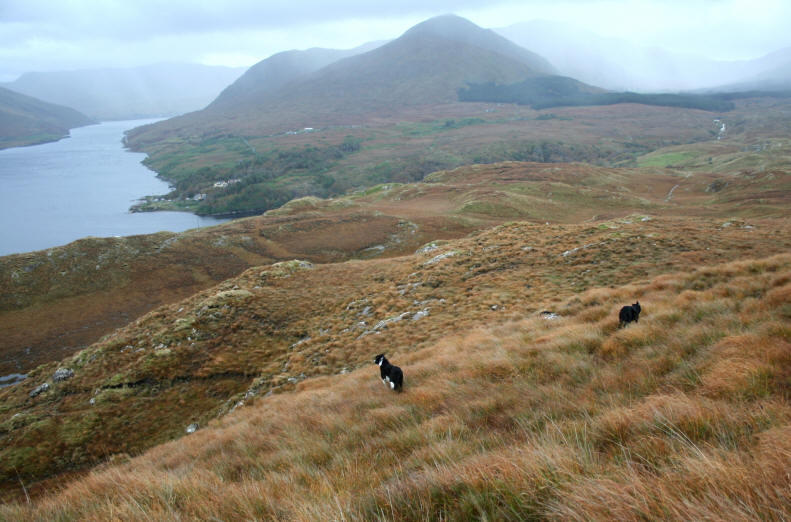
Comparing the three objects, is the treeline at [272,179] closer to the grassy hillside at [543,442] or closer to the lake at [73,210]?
the lake at [73,210]

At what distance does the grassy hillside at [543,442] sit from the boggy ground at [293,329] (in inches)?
149

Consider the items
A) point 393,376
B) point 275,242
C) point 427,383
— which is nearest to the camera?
point 427,383

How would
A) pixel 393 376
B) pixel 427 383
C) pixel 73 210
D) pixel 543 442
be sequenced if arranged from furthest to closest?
pixel 73 210 < pixel 393 376 < pixel 427 383 < pixel 543 442

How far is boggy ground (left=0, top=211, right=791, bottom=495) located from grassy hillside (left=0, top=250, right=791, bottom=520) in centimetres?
379

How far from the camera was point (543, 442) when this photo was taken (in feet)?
10.4

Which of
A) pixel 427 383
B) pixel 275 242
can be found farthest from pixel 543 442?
pixel 275 242

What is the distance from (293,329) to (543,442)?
18.3 meters

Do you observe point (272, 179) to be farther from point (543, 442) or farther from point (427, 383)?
point (543, 442)

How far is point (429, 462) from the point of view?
140 inches

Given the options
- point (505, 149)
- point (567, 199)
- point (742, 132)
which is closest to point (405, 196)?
point (567, 199)

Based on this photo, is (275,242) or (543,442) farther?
(275,242)

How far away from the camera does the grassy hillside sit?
2.26 m

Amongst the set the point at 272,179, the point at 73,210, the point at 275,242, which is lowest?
the point at 275,242

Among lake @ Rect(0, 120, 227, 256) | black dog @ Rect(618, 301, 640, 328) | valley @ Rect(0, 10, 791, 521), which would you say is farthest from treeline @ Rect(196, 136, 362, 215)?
black dog @ Rect(618, 301, 640, 328)
